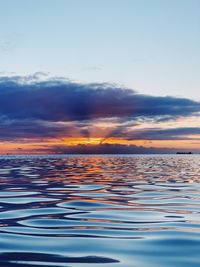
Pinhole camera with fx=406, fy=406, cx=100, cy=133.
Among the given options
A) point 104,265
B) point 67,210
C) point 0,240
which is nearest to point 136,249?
point 104,265

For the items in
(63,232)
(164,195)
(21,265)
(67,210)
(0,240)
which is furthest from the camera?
(164,195)

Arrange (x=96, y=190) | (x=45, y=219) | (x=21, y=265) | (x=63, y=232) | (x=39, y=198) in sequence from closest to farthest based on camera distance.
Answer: (x=21, y=265) < (x=63, y=232) < (x=45, y=219) < (x=39, y=198) < (x=96, y=190)

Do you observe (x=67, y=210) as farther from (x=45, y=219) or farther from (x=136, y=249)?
(x=136, y=249)

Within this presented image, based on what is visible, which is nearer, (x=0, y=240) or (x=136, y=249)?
(x=136, y=249)

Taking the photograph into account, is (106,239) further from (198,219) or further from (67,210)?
(67,210)

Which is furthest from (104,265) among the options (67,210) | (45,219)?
(67,210)

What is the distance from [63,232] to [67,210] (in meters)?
3.34

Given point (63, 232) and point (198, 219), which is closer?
point (63, 232)

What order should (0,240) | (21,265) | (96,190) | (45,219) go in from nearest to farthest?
1. (21,265)
2. (0,240)
3. (45,219)
4. (96,190)

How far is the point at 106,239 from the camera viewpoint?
25.0 feet

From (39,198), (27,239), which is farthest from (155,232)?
(39,198)

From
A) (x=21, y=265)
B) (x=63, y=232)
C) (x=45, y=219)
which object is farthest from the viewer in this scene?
(x=45, y=219)

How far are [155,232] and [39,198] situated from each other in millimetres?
6986

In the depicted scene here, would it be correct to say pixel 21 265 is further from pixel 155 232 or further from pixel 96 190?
pixel 96 190
